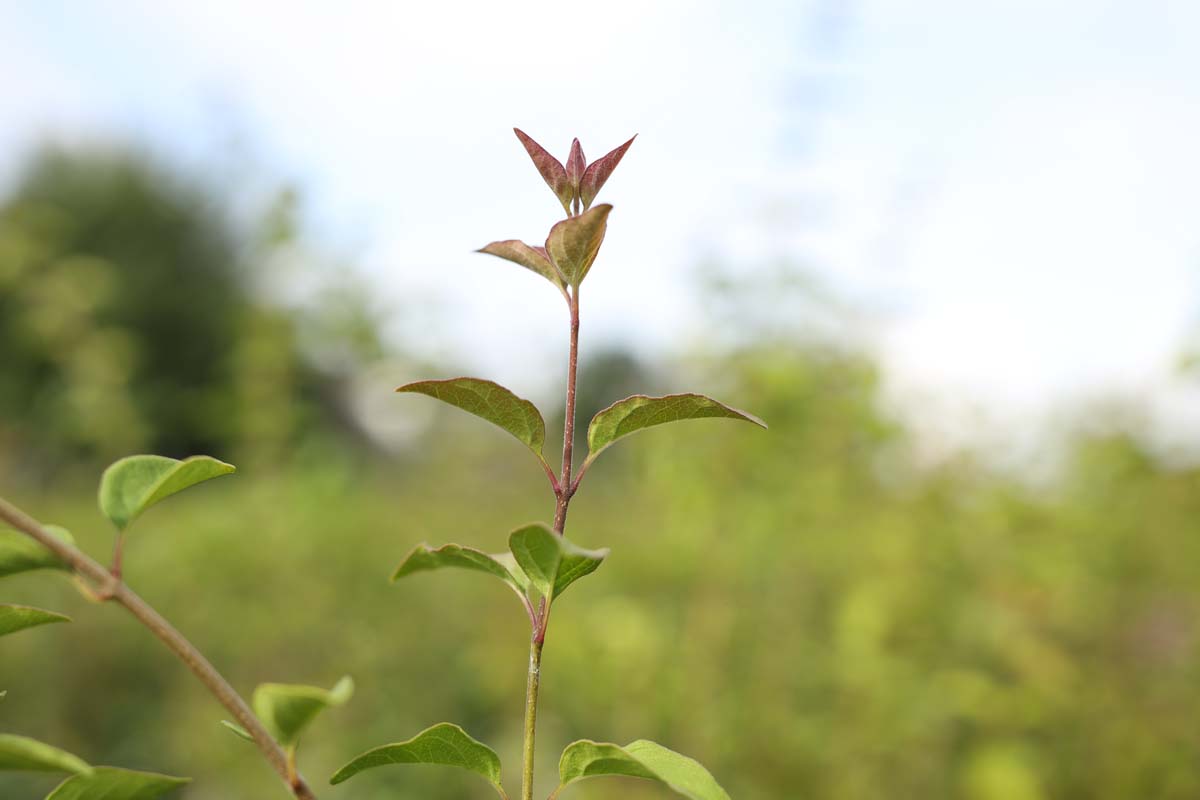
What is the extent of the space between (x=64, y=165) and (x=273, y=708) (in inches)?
548

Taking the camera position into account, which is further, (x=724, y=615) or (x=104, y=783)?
(x=724, y=615)

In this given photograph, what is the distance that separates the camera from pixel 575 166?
0.43 metres

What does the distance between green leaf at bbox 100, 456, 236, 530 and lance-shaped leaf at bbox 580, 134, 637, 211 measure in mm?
204

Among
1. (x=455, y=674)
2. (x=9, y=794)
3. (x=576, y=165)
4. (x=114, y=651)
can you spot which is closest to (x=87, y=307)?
(x=114, y=651)

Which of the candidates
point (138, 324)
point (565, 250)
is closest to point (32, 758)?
point (565, 250)

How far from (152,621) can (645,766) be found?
7.4 inches

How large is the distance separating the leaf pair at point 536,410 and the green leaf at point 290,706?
0.12 metres

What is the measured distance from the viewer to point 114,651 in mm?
3031

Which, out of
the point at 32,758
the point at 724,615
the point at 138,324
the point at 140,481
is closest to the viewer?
the point at 32,758

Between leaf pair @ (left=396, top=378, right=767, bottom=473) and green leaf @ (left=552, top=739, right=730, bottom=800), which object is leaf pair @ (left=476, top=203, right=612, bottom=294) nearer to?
leaf pair @ (left=396, top=378, right=767, bottom=473)

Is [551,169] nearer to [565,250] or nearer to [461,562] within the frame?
[565,250]

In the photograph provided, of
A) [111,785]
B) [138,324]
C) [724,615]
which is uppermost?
[138,324]

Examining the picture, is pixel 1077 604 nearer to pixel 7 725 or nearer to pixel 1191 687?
pixel 1191 687

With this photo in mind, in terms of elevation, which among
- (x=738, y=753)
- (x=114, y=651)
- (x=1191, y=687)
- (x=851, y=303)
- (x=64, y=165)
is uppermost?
(x=64, y=165)
